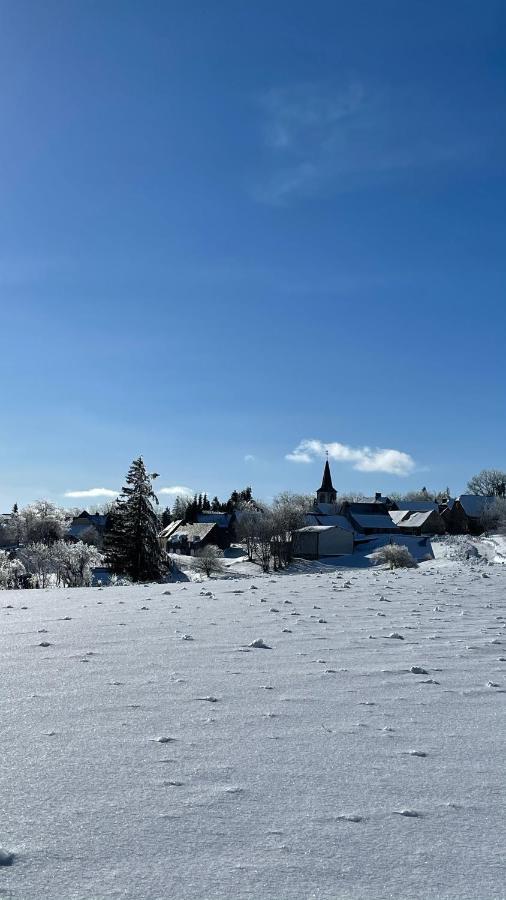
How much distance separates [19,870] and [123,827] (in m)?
0.46

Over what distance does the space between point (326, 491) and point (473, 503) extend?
2733 cm

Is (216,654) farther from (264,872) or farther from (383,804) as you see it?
(264,872)

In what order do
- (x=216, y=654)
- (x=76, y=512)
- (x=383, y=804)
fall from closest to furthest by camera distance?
(x=383, y=804), (x=216, y=654), (x=76, y=512)

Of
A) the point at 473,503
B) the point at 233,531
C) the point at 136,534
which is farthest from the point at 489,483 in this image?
the point at 136,534

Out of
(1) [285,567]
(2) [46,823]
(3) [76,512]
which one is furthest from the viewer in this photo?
(3) [76,512]

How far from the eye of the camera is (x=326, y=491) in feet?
413

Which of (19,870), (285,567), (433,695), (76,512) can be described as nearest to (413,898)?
(19,870)

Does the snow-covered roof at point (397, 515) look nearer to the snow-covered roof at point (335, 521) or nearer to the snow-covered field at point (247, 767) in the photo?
the snow-covered roof at point (335, 521)

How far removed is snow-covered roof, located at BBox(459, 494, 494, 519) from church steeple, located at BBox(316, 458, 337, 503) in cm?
2399

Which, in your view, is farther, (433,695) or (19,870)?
(433,695)

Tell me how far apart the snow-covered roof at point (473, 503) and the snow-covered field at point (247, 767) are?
112478 millimetres

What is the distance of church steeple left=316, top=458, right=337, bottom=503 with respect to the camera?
125 m

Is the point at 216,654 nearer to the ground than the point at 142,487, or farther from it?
nearer to the ground

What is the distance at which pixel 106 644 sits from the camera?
21.8 feet
